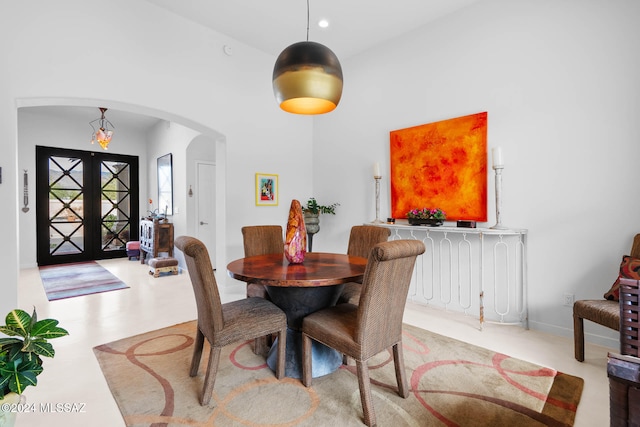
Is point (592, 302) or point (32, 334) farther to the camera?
point (592, 302)

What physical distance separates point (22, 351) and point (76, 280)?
4.80 meters

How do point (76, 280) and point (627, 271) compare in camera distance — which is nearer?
point (627, 271)

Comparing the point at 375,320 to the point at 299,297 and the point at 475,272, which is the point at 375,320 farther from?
the point at 475,272

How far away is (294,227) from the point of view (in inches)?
94.0

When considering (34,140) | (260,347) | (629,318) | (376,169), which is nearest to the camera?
(629,318)

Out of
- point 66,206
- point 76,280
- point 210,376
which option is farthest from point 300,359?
point 66,206

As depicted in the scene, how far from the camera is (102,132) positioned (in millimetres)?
5285

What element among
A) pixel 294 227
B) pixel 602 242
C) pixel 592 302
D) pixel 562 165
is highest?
pixel 562 165

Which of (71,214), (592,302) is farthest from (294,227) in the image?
(71,214)

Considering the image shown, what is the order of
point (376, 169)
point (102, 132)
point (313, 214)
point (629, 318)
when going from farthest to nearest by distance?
point (102, 132) → point (313, 214) → point (376, 169) → point (629, 318)

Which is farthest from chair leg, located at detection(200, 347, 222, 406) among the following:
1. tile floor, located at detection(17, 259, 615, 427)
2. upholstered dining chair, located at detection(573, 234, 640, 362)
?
upholstered dining chair, located at detection(573, 234, 640, 362)

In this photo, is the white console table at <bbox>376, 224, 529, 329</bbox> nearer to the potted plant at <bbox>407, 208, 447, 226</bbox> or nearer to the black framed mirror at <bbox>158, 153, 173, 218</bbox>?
the potted plant at <bbox>407, 208, 447, 226</bbox>

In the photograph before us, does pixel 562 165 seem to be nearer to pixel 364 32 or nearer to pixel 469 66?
pixel 469 66

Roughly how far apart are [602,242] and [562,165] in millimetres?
723
